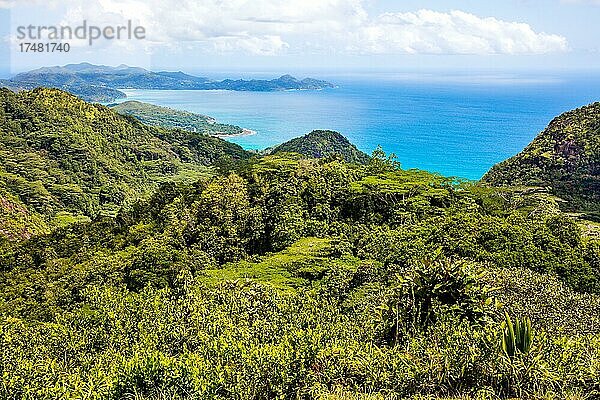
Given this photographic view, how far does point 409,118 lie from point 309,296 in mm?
99632

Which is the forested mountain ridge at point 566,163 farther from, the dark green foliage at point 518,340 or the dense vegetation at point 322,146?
the dark green foliage at point 518,340

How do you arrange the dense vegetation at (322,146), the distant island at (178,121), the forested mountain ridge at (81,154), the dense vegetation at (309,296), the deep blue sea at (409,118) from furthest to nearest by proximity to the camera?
the distant island at (178,121)
the deep blue sea at (409,118)
the dense vegetation at (322,146)
the forested mountain ridge at (81,154)
the dense vegetation at (309,296)

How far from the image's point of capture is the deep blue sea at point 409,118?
75.6 meters

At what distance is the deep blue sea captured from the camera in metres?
75.6

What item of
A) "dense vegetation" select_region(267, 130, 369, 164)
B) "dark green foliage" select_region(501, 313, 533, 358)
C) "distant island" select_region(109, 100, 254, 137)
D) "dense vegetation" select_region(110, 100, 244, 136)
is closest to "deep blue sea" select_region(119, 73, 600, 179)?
"distant island" select_region(109, 100, 254, 137)

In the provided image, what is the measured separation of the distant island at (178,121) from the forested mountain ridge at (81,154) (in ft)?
116

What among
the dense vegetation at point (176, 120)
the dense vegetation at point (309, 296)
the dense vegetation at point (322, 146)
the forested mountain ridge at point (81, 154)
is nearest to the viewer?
the dense vegetation at point (309, 296)

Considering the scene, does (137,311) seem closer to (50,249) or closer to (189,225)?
(189,225)

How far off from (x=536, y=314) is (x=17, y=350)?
9.46m

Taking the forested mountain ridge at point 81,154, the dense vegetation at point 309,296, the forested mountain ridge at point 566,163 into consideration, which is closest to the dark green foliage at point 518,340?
the dense vegetation at point 309,296

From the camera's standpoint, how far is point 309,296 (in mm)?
14508

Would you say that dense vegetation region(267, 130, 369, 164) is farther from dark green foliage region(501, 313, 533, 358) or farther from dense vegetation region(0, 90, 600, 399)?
dark green foliage region(501, 313, 533, 358)

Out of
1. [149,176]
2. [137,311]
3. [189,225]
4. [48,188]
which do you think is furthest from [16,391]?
[149,176]

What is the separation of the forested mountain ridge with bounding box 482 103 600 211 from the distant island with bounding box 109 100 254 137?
63.8 metres
